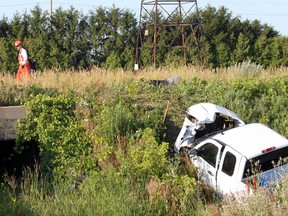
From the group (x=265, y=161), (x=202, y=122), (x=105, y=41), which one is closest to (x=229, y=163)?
(x=265, y=161)

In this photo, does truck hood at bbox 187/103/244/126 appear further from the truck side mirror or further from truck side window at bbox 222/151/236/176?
truck side window at bbox 222/151/236/176

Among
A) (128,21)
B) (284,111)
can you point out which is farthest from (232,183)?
(128,21)

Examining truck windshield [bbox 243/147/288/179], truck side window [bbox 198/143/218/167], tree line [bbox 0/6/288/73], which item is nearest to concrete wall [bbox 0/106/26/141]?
truck side window [bbox 198/143/218/167]

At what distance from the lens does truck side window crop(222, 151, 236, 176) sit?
1048cm

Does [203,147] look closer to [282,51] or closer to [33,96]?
[33,96]

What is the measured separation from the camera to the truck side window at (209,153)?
36.1 ft

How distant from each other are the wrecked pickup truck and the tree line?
14799 millimetres

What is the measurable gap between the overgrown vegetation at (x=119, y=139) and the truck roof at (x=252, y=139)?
1032mm

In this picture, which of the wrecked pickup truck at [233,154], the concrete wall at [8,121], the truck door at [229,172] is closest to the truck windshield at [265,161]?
the wrecked pickup truck at [233,154]

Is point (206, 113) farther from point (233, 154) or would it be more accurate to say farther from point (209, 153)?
point (233, 154)

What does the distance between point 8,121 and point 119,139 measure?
2649 mm

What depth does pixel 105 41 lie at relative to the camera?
1170 inches

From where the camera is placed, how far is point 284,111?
14289 mm

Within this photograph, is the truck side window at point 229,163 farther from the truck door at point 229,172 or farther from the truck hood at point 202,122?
the truck hood at point 202,122
